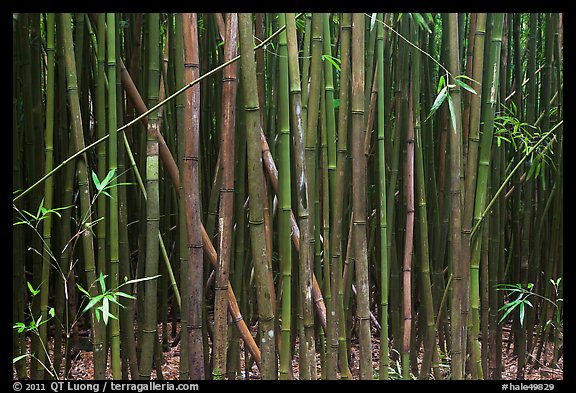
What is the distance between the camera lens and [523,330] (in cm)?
207

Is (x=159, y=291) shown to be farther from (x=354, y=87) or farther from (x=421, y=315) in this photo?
(x=354, y=87)

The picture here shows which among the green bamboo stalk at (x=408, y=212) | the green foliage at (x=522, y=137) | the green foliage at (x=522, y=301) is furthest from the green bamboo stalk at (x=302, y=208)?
the green foliage at (x=522, y=137)

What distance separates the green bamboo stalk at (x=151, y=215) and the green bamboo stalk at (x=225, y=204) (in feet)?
0.48

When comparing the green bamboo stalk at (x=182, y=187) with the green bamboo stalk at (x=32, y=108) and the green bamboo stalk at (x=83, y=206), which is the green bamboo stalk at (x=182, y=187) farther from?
the green bamboo stalk at (x=32, y=108)

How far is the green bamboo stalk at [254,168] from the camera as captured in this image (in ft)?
3.13

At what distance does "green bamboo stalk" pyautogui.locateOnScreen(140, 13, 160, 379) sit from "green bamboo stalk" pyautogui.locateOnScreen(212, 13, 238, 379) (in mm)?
145

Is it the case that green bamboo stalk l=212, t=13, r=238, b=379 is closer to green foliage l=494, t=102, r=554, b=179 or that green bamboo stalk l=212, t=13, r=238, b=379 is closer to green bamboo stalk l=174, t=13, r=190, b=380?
green bamboo stalk l=174, t=13, r=190, b=380

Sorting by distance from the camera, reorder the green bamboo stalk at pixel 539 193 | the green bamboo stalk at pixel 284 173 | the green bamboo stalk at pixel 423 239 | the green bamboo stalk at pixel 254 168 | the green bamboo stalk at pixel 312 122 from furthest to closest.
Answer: the green bamboo stalk at pixel 539 193 → the green bamboo stalk at pixel 423 239 → the green bamboo stalk at pixel 312 122 → the green bamboo stalk at pixel 284 173 → the green bamboo stalk at pixel 254 168

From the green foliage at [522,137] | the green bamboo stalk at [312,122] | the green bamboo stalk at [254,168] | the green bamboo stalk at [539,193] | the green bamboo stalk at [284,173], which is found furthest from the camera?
the green bamboo stalk at [539,193]

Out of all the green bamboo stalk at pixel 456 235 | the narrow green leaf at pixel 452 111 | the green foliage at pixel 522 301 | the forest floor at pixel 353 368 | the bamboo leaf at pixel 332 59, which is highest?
the bamboo leaf at pixel 332 59

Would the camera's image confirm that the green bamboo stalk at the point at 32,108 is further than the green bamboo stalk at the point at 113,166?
Yes

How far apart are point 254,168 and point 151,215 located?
31 centimetres
